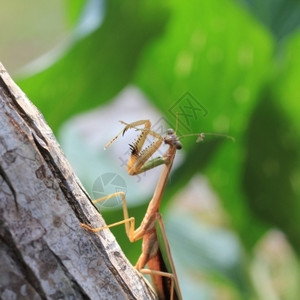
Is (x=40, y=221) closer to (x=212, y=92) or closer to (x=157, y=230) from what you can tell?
(x=157, y=230)

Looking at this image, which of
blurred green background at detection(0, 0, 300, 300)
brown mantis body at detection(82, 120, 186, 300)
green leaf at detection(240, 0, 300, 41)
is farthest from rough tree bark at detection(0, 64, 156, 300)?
green leaf at detection(240, 0, 300, 41)

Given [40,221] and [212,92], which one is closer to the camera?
[40,221]

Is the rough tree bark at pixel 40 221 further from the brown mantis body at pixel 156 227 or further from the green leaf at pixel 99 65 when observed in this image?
the green leaf at pixel 99 65

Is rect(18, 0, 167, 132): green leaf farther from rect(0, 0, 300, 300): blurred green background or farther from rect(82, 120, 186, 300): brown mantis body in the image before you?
rect(82, 120, 186, 300): brown mantis body

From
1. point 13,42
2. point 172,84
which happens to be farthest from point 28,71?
point 13,42

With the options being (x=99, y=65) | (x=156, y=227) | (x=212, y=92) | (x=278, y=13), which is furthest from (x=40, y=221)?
(x=278, y=13)
